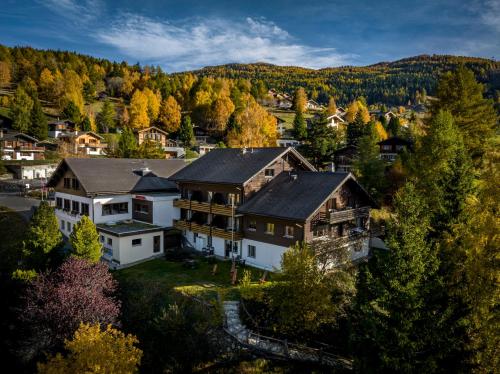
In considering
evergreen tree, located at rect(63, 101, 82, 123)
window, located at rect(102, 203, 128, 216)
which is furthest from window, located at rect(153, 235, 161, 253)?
evergreen tree, located at rect(63, 101, 82, 123)

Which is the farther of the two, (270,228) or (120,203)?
(120,203)

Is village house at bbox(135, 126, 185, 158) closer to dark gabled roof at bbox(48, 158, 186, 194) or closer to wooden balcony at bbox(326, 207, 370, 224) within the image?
dark gabled roof at bbox(48, 158, 186, 194)

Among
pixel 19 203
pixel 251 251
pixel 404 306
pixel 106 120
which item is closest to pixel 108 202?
pixel 251 251

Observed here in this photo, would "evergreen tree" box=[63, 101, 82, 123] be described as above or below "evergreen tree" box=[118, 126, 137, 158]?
above

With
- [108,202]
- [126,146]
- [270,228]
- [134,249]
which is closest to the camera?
[270,228]

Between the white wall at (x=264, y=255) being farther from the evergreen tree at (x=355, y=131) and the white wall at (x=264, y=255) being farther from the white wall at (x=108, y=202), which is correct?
the evergreen tree at (x=355, y=131)

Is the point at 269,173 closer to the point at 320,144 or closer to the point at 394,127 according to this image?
the point at 320,144
